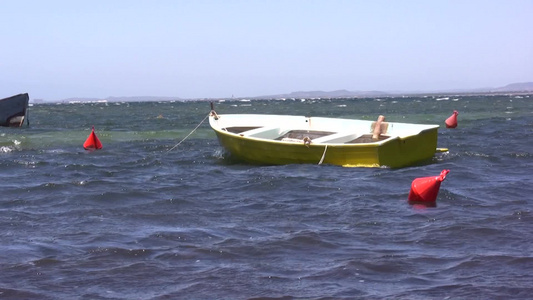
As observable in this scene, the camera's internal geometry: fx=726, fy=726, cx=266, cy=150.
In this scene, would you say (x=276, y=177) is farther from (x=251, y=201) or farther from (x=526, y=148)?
(x=526, y=148)

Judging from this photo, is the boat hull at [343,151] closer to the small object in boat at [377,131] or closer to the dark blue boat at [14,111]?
the small object in boat at [377,131]

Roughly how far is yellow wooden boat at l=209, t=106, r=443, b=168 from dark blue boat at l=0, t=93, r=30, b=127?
1721 centimetres

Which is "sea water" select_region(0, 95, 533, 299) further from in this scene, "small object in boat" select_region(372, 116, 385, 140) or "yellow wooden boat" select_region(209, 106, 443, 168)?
"small object in boat" select_region(372, 116, 385, 140)

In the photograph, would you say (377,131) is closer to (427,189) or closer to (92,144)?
(427,189)

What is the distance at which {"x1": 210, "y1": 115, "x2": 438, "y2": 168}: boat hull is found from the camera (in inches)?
598

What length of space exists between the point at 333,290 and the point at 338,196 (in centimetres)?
551

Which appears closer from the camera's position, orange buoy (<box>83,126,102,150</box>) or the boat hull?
the boat hull

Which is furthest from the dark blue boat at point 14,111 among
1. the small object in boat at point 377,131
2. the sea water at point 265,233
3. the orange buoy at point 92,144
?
the small object in boat at point 377,131

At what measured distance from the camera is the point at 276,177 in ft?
47.0

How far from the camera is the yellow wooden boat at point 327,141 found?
1534 centimetres

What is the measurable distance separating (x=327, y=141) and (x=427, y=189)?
5781mm

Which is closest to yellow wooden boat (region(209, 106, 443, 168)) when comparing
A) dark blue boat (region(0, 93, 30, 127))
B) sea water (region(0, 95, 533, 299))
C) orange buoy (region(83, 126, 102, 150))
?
sea water (region(0, 95, 533, 299))

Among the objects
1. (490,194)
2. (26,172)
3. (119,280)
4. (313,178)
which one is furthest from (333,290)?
(26,172)

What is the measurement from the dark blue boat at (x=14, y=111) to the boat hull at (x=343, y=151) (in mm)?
19128
